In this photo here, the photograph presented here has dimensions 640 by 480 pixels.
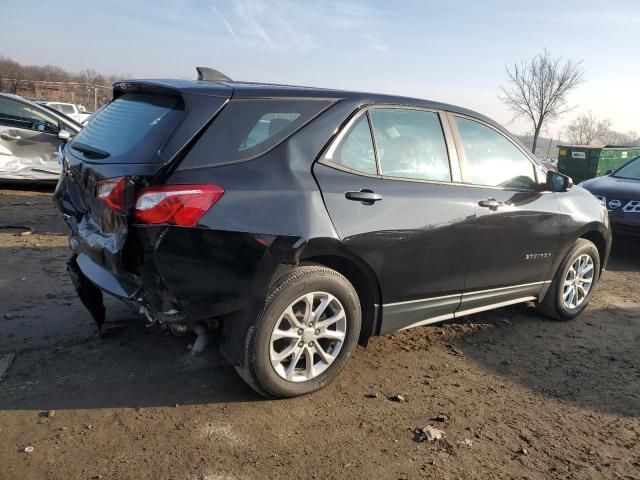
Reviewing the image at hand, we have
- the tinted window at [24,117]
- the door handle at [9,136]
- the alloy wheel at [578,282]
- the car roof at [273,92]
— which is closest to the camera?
the car roof at [273,92]

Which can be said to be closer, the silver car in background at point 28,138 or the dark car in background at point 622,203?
the dark car in background at point 622,203

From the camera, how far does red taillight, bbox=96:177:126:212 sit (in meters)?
2.72

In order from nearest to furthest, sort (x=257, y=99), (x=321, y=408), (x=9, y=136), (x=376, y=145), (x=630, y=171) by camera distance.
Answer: (x=257, y=99)
(x=321, y=408)
(x=376, y=145)
(x=9, y=136)
(x=630, y=171)

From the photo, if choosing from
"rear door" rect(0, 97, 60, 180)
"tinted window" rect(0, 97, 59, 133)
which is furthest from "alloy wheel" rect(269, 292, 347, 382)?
"tinted window" rect(0, 97, 59, 133)

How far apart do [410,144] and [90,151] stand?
2.01m

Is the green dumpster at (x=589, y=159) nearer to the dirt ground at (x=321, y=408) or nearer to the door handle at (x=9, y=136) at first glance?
the dirt ground at (x=321, y=408)

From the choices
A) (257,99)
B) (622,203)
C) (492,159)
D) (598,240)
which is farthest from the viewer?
(622,203)

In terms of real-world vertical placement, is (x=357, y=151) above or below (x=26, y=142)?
above

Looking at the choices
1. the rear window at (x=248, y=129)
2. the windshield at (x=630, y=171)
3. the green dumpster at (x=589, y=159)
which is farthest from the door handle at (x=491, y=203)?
the green dumpster at (x=589, y=159)

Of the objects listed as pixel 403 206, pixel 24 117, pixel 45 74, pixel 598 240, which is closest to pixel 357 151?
pixel 403 206

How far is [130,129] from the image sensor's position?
3.09 m

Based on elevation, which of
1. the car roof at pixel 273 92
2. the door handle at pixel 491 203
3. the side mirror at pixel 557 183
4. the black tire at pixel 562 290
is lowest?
the black tire at pixel 562 290

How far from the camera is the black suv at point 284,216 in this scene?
275 cm

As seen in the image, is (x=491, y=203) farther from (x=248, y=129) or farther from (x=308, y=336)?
(x=248, y=129)
